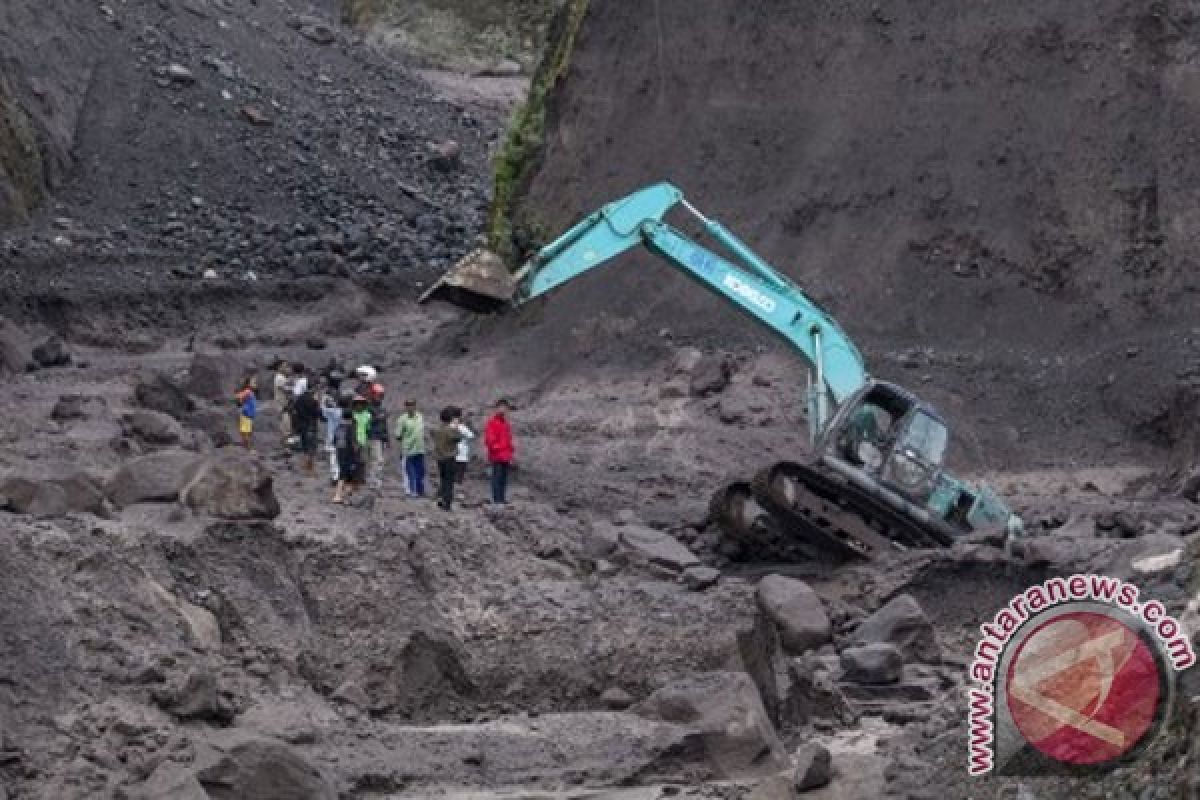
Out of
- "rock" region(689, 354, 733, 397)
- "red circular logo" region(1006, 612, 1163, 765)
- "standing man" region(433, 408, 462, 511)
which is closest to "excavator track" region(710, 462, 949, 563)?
"standing man" region(433, 408, 462, 511)

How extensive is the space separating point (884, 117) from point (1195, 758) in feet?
60.1

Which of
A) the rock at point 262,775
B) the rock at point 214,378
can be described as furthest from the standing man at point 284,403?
the rock at point 262,775

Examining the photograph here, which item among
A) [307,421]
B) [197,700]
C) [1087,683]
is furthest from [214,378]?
[1087,683]

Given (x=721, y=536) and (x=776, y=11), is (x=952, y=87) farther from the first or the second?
(x=721, y=536)

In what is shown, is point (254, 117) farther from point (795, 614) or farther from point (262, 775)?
point (262, 775)

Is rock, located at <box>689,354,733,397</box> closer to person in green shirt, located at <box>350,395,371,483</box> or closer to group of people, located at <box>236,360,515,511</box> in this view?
group of people, located at <box>236,360,515,511</box>

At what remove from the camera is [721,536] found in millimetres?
22531

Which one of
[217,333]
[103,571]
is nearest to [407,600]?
[103,571]

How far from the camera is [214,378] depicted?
27.5 metres

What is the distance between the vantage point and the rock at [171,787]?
43.0 feet

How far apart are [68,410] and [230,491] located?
21.6ft

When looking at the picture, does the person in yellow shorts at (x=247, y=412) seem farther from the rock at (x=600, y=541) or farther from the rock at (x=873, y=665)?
the rock at (x=873, y=665)

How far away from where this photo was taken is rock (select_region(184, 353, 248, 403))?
2734cm

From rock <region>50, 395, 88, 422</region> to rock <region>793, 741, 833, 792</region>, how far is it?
11.0 meters
